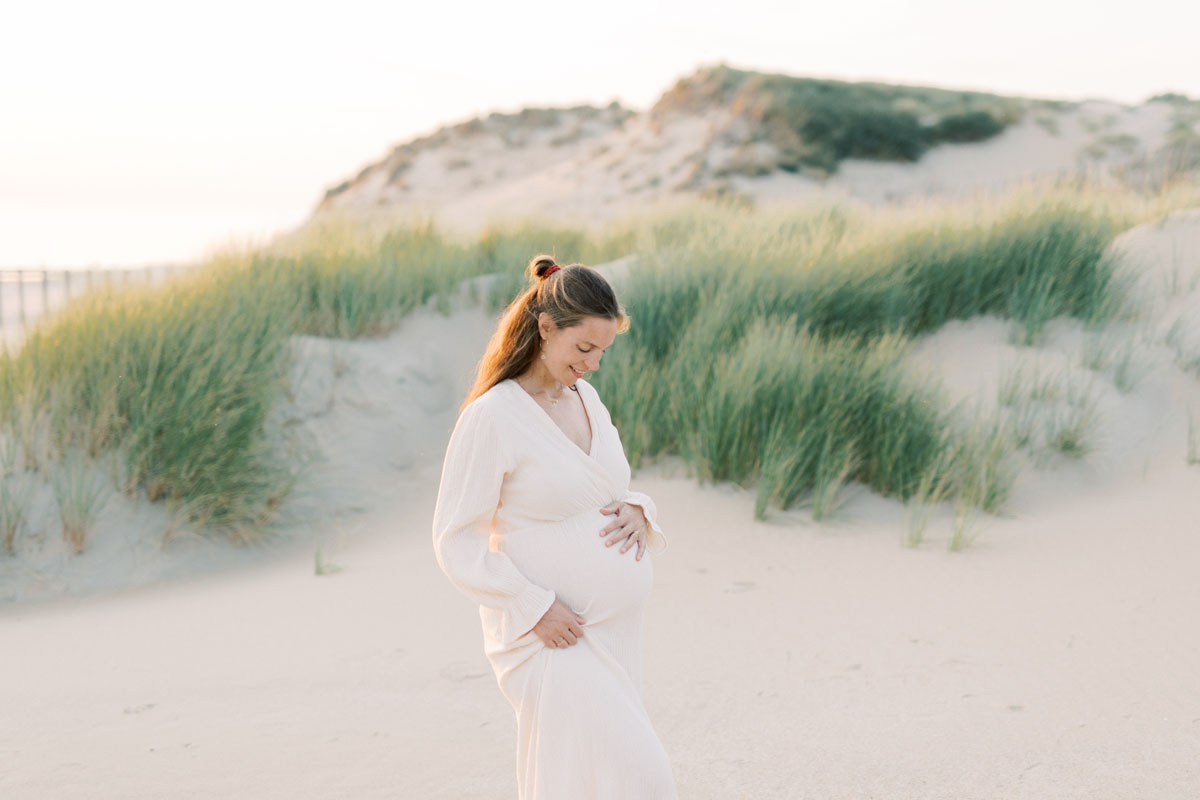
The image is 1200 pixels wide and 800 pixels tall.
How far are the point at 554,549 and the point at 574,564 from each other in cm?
6

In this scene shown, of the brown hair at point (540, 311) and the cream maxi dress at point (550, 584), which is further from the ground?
the brown hair at point (540, 311)

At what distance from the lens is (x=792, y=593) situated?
5.84 metres

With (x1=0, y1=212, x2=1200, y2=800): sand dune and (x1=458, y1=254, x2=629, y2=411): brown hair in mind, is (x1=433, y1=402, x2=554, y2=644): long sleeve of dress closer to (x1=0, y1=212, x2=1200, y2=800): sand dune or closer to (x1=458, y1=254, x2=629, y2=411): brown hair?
(x1=458, y1=254, x2=629, y2=411): brown hair

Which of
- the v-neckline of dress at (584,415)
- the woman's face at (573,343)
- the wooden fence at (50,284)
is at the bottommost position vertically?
the wooden fence at (50,284)

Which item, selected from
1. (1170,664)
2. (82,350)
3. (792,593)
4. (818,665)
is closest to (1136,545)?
(1170,664)

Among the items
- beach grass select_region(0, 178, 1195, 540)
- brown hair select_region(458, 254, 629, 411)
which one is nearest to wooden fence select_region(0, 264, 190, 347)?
beach grass select_region(0, 178, 1195, 540)

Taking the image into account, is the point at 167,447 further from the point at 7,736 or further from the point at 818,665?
the point at 818,665

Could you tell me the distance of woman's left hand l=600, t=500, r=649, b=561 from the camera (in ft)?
9.13

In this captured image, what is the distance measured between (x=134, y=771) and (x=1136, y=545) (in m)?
5.23

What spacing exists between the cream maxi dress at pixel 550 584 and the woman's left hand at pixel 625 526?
0.02m

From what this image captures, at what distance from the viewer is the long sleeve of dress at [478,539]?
8.64 ft

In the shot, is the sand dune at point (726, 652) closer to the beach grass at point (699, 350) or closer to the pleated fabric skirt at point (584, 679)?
the beach grass at point (699, 350)

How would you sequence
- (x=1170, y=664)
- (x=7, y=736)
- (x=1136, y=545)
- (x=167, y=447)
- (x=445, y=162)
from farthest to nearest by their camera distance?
(x=445, y=162) → (x=167, y=447) → (x=1136, y=545) → (x=1170, y=664) → (x=7, y=736)

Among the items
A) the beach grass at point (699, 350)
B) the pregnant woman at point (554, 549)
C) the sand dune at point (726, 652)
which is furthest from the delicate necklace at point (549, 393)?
the beach grass at point (699, 350)
